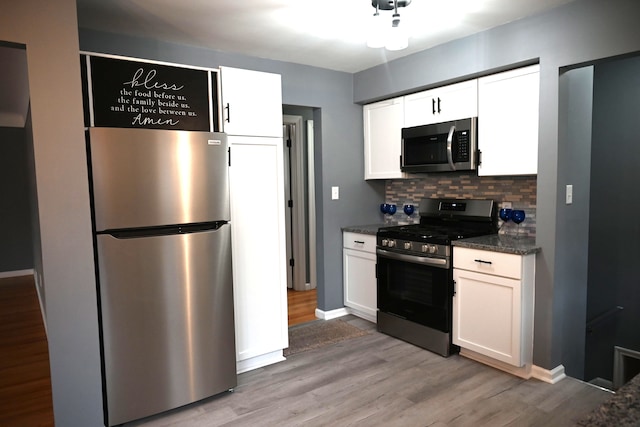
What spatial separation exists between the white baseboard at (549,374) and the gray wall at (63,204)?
2.58m

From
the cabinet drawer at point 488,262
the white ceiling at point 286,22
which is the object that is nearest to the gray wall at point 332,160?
the white ceiling at point 286,22

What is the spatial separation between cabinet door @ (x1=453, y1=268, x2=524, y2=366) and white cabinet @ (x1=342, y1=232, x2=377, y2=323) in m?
0.87

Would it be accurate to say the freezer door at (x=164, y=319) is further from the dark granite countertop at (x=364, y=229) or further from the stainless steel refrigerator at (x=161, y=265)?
the dark granite countertop at (x=364, y=229)

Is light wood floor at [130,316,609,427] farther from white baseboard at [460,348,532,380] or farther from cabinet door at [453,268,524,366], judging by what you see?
cabinet door at [453,268,524,366]

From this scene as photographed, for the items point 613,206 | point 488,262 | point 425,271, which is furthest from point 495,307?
point 613,206

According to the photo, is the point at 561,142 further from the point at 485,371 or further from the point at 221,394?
the point at 221,394

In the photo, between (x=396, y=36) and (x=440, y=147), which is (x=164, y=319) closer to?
(x=396, y=36)

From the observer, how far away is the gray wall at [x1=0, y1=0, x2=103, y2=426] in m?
1.90

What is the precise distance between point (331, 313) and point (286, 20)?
254 cm

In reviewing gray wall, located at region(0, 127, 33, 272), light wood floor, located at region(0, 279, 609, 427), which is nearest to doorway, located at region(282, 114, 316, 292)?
→ light wood floor, located at region(0, 279, 609, 427)

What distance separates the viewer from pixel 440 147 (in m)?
3.24

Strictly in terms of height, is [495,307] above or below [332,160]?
below

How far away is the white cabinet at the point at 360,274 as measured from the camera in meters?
3.67

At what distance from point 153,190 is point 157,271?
→ 1.41ft
